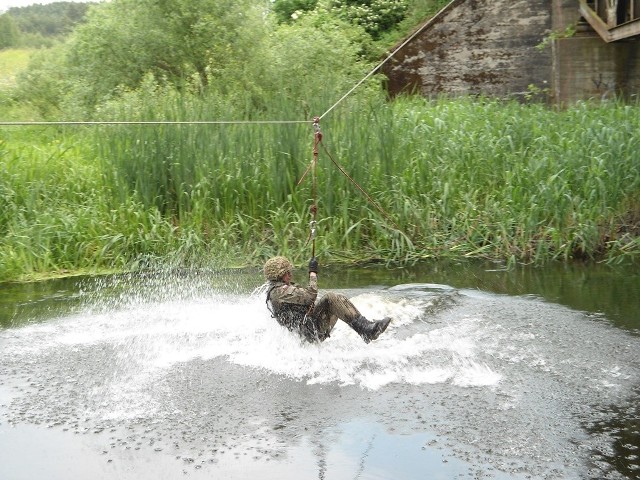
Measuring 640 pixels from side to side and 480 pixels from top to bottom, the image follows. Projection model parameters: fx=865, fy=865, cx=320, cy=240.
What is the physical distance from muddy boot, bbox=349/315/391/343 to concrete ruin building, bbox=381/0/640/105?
10.9 meters

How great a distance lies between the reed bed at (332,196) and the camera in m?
11.0

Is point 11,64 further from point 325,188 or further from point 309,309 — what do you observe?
point 309,309

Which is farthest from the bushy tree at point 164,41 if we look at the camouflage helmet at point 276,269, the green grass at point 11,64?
the camouflage helmet at point 276,269

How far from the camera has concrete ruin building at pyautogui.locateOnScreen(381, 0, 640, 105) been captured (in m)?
16.9

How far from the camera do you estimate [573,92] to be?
17125mm

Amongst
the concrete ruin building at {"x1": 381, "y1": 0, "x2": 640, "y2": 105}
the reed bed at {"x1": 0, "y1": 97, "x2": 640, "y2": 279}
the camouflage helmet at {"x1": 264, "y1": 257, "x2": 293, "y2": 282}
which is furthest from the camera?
the concrete ruin building at {"x1": 381, "y1": 0, "x2": 640, "y2": 105}

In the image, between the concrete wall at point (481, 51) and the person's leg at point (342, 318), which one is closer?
the person's leg at point (342, 318)

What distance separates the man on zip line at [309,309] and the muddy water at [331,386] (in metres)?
0.16

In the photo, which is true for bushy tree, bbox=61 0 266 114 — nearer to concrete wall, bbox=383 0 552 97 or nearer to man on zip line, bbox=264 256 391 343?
concrete wall, bbox=383 0 552 97

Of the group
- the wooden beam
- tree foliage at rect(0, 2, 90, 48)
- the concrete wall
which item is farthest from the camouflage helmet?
tree foliage at rect(0, 2, 90, 48)

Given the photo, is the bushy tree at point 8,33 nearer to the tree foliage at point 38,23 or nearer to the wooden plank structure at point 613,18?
the tree foliage at point 38,23

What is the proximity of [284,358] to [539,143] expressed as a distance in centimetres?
632

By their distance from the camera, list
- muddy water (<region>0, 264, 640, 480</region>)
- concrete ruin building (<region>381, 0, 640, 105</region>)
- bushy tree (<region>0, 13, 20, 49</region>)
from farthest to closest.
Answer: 1. bushy tree (<region>0, 13, 20, 49</region>)
2. concrete ruin building (<region>381, 0, 640, 105</region>)
3. muddy water (<region>0, 264, 640, 480</region>)

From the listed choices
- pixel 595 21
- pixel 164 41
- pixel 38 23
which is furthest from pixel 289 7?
pixel 38 23
